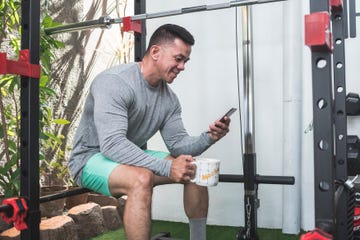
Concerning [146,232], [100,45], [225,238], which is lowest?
[225,238]

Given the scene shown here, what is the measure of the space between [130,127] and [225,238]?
888 mm

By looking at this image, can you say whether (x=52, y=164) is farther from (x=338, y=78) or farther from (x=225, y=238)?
(x=338, y=78)

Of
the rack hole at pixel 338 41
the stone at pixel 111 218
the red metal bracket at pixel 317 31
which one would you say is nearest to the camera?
the red metal bracket at pixel 317 31

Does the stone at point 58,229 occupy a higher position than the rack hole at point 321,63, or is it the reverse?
the rack hole at point 321,63

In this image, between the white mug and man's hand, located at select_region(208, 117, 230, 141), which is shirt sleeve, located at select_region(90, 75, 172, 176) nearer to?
the white mug

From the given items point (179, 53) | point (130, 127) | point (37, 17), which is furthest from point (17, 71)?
point (179, 53)

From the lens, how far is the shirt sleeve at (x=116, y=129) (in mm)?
1301

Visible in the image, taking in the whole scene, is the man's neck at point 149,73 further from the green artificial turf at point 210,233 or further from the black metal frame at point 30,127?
the green artificial turf at point 210,233

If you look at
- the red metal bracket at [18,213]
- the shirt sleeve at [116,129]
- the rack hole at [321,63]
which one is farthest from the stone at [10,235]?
the rack hole at [321,63]

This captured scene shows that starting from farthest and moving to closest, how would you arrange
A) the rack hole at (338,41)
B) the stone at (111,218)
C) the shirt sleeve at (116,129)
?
the stone at (111,218) → the rack hole at (338,41) → the shirt sleeve at (116,129)

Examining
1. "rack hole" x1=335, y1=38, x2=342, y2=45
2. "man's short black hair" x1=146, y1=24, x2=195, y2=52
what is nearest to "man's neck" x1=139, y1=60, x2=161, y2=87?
"man's short black hair" x1=146, y1=24, x2=195, y2=52

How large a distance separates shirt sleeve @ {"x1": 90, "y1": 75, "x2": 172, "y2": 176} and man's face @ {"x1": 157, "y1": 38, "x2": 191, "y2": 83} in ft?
0.67

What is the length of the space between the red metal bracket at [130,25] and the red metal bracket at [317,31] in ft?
3.36

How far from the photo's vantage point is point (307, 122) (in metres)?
2.08
